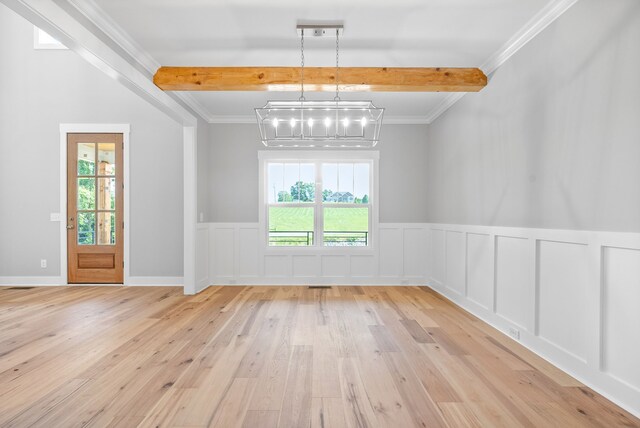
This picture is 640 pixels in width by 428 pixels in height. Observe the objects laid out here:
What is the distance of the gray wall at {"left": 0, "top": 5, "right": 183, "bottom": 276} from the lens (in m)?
5.49

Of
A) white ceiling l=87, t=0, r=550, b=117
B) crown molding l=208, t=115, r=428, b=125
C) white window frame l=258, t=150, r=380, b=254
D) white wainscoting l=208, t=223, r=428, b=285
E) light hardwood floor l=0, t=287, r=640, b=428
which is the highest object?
white ceiling l=87, t=0, r=550, b=117

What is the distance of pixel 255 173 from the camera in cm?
573

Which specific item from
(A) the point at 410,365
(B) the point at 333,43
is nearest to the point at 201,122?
(B) the point at 333,43

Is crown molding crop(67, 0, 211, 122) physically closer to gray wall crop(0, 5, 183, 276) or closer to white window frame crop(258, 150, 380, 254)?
gray wall crop(0, 5, 183, 276)

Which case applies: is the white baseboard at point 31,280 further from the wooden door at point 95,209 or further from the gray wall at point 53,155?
the wooden door at point 95,209

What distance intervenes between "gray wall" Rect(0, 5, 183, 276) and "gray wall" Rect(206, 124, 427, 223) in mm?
632

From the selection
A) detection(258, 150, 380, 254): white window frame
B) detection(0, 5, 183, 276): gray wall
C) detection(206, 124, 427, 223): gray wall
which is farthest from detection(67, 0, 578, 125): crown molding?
detection(258, 150, 380, 254): white window frame

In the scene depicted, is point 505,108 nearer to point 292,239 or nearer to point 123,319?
point 292,239

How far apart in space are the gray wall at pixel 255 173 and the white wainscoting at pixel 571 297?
78.3 inches

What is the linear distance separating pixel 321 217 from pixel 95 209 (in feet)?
11.7

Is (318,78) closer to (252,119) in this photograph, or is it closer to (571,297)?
(252,119)

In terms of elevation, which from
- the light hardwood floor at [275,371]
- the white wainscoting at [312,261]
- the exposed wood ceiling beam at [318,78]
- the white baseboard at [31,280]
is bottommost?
the light hardwood floor at [275,371]

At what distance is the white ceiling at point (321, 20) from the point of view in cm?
268

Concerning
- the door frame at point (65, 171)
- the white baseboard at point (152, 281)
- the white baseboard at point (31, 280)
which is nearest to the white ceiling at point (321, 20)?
the door frame at point (65, 171)
